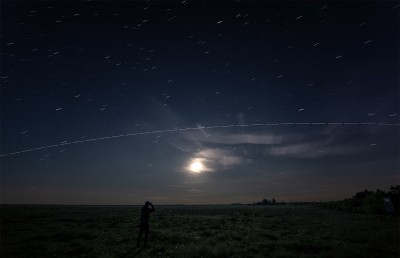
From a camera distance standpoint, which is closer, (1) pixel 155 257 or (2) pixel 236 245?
(1) pixel 155 257

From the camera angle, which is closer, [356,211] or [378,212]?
[378,212]

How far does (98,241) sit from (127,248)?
4569mm

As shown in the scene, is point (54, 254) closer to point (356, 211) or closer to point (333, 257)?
point (333, 257)

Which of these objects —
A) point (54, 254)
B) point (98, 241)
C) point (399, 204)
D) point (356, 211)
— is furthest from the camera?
point (356, 211)

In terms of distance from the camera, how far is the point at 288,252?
1647cm

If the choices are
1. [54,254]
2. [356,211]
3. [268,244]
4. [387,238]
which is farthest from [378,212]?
[54,254]

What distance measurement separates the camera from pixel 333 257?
1492cm

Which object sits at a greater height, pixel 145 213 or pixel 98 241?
pixel 145 213

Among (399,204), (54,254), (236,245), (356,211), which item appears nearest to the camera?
(54,254)

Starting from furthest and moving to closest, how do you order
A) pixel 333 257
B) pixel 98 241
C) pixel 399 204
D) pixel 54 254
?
pixel 399 204 < pixel 98 241 < pixel 54 254 < pixel 333 257

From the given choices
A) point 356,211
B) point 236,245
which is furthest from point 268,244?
point 356,211

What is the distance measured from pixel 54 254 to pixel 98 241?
5.36 metres

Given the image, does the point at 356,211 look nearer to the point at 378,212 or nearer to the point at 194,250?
the point at 378,212

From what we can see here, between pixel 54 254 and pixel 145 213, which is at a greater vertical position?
pixel 145 213
